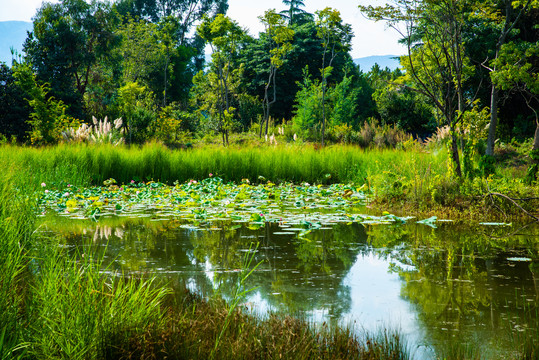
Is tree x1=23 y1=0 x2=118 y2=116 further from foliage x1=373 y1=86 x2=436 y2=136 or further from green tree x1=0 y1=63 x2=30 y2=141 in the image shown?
foliage x1=373 y1=86 x2=436 y2=136

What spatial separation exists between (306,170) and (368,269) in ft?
23.8

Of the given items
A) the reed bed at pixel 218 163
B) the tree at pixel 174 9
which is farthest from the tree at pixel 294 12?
the reed bed at pixel 218 163

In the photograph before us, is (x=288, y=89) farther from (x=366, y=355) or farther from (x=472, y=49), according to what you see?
(x=366, y=355)

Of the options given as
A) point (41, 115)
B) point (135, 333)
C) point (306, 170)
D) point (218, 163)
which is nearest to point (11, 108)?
point (41, 115)

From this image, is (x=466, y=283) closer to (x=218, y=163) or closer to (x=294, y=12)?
(x=218, y=163)

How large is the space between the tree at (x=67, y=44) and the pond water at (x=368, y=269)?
19325mm

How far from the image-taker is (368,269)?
159 inches

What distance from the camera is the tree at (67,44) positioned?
23062mm

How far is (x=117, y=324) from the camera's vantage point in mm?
2314

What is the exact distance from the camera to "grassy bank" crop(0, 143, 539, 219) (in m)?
7.02

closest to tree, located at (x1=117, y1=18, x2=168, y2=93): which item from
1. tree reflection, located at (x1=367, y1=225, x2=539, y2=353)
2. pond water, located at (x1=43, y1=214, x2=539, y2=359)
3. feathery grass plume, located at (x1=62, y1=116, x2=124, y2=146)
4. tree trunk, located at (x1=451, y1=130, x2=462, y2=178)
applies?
feathery grass plume, located at (x1=62, y1=116, x2=124, y2=146)

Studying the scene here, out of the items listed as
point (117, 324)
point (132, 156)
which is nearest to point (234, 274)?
point (117, 324)

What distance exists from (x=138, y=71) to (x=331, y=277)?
25879mm

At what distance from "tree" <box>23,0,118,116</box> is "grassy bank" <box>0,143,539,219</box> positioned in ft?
44.5
